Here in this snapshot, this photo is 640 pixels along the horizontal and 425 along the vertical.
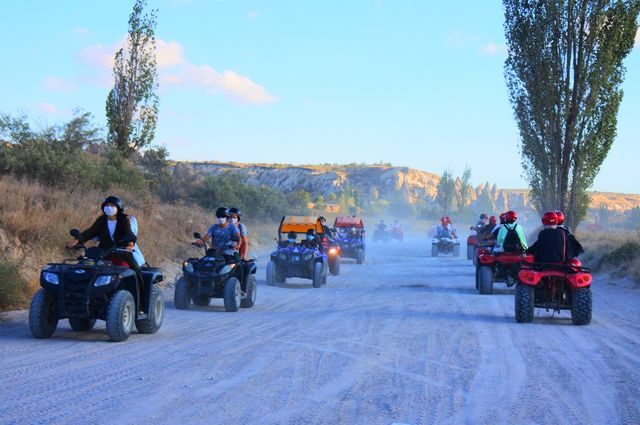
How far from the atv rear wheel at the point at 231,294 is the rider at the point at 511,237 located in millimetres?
7241

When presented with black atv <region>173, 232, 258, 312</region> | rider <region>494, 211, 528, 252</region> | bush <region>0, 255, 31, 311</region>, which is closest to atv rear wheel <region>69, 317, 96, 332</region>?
bush <region>0, 255, 31, 311</region>

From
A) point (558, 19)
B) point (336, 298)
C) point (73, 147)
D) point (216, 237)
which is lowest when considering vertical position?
point (336, 298)

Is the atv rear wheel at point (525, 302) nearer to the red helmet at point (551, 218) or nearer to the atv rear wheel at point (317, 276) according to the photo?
the red helmet at point (551, 218)

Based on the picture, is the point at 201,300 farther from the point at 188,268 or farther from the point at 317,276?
the point at 317,276

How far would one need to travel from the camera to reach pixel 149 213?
26.8m

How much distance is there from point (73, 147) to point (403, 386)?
22.4 meters

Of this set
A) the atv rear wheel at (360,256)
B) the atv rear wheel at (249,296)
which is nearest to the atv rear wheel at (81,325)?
the atv rear wheel at (249,296)

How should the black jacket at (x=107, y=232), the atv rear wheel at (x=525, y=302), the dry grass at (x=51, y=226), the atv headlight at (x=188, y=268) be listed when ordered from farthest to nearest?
the dry grass at (x=51, y=226), the atv headlight at (x=188, y=268), the atv rear wheel at (x=525, y=302), the black jacket at (x=107, y=232)

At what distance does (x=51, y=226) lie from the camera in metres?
16.3

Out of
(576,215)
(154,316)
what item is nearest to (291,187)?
(576,215)

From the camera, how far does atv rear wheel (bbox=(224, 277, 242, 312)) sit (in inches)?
526

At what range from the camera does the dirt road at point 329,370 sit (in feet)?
20.1

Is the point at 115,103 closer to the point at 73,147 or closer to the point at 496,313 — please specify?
the point at 73,147

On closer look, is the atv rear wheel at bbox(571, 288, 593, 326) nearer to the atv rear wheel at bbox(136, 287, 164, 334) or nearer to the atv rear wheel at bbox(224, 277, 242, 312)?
the atv rear wheel at bbox(224, 277, 242, 312)
